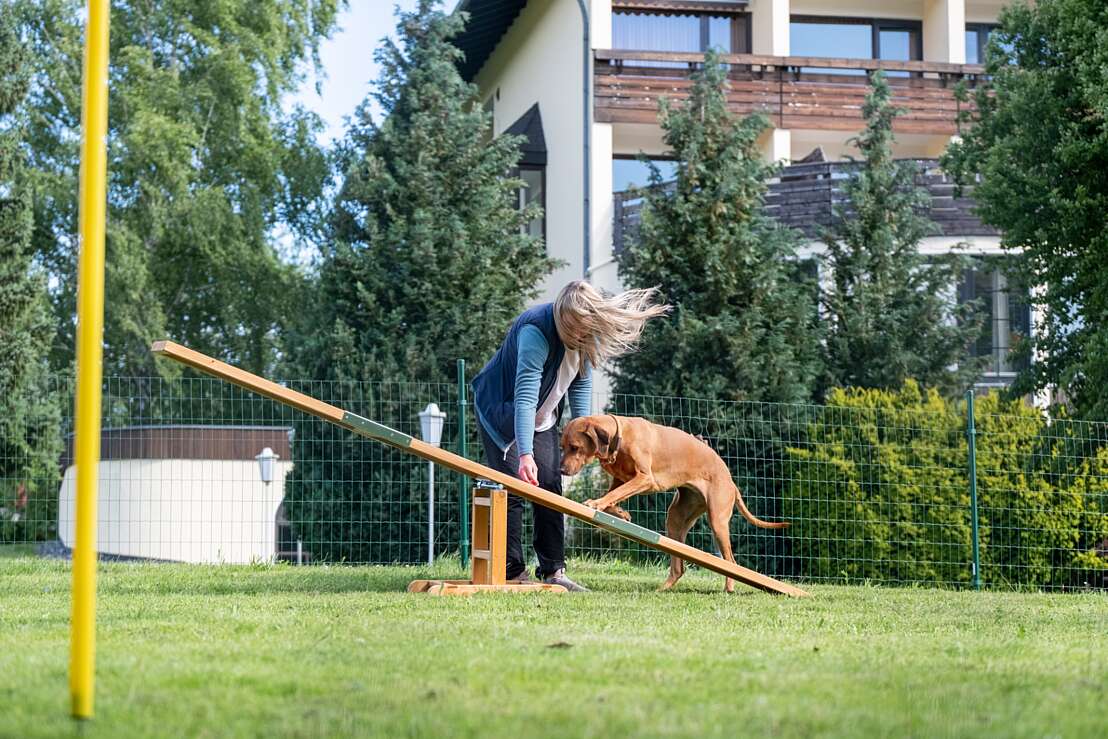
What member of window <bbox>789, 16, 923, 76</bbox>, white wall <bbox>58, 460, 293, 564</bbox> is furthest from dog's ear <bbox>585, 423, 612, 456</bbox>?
window <bbox>789, 16, 923, 76</bbox>

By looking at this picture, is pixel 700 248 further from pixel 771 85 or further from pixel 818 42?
pixel 818 42

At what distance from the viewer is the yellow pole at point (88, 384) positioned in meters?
3.22

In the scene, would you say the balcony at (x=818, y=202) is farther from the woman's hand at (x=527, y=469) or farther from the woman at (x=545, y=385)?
the woman's hand at (x=527, y=469)

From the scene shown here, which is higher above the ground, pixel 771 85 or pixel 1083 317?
pixel 771 85

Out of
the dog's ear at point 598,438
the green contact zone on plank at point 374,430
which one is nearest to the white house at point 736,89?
the dog's ear at point 598,438

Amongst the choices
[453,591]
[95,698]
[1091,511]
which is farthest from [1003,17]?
[95,698]

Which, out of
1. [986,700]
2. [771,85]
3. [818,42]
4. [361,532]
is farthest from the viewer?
[818,42]

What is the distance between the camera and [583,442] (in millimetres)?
7820

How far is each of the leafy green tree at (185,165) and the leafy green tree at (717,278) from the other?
486 inches

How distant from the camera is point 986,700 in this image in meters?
3.87

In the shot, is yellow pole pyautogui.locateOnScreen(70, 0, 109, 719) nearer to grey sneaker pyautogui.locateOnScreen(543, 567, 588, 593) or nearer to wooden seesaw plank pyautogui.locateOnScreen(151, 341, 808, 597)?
wooden seesaw plank pyautogui.locateOnScreen(151, 341, 808, 597)

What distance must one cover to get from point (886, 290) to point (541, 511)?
399 inches

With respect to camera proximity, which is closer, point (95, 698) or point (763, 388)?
point (95, 698)

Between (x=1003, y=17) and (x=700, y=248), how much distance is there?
4.32 m
